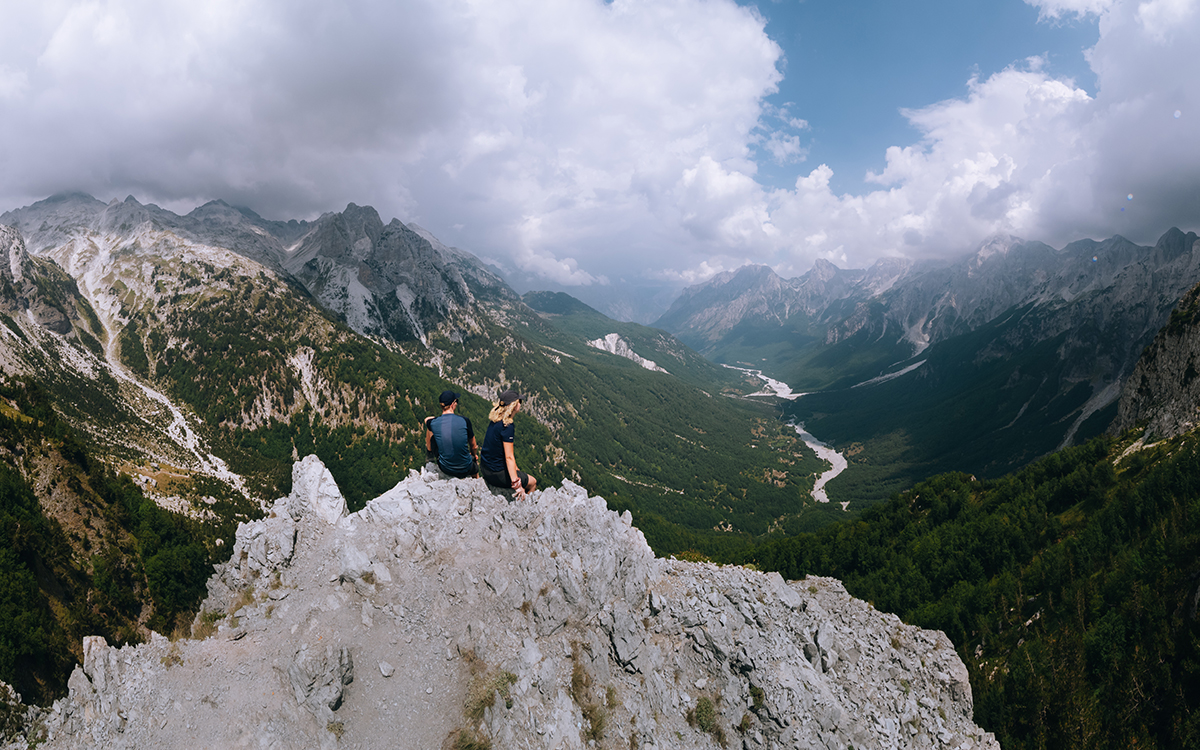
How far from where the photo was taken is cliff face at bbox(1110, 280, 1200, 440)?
64688 millimetres

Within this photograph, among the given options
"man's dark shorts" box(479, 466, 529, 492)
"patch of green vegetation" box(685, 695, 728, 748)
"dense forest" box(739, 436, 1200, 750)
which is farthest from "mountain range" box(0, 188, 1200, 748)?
"man's dark shorts" box(479, 466, 529, 492)

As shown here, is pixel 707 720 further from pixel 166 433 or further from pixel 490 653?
pixel 166 433

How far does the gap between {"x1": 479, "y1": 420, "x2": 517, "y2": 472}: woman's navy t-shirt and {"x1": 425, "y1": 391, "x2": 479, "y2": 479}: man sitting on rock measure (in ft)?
3.67

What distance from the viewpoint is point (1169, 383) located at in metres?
82.6

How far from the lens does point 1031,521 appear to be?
57.9 m

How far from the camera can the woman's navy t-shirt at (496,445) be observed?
1648 centimetres

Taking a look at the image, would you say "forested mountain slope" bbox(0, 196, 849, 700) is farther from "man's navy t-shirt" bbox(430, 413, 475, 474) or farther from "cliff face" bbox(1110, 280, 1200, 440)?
"cliff face" bbox(1110, 280, 1200, 440)

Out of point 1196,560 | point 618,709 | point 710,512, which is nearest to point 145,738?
point 618,709

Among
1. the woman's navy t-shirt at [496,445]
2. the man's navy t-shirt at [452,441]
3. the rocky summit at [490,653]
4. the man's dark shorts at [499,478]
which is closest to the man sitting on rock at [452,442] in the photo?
the man's navy t-shirt at [452,441]

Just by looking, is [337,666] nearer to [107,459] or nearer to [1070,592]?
[1070,592]

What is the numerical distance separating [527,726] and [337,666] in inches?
367

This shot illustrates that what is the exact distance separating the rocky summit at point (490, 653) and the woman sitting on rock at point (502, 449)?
30.0 ft

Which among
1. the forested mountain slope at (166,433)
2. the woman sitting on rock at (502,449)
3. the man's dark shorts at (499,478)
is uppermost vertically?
the woman sitting on rock at (502,449)

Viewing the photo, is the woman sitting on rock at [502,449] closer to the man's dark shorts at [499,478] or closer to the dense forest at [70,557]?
the man's dark shorts at [499,478]
